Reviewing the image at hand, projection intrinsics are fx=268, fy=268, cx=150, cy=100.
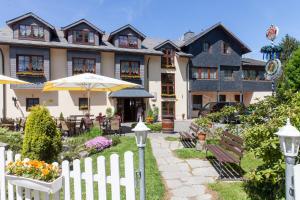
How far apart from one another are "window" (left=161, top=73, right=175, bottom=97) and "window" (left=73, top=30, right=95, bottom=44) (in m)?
7.97

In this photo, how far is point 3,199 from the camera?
4.54 m

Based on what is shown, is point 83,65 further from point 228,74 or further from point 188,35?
point 228,74

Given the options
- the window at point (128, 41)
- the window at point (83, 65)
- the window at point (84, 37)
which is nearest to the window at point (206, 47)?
the window at point (128, 41)

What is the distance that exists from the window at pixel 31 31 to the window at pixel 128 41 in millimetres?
7014

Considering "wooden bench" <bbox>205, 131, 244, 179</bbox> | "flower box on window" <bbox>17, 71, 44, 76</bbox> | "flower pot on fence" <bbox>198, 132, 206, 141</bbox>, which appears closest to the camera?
"wooden bench" <bbox>205, 131, 244, 179</bbox>

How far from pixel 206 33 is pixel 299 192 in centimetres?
2866

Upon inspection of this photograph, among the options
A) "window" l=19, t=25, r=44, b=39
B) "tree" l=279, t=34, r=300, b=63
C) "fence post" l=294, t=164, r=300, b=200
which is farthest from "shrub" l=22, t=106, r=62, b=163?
"tree" l=279, t=34, r=300, b=63

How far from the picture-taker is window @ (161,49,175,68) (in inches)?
1084

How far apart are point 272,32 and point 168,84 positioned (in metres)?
12.8

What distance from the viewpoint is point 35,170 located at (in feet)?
13.0

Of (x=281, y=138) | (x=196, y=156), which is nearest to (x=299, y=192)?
(x=281, y=138)

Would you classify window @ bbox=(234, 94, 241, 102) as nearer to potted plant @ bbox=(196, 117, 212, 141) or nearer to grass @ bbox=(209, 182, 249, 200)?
potted plant @ bbox=(196, 117, 212, 141)

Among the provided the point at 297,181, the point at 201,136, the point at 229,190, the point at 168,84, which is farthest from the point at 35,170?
the point at 168,84

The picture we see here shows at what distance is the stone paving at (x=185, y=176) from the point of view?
5.39 m
